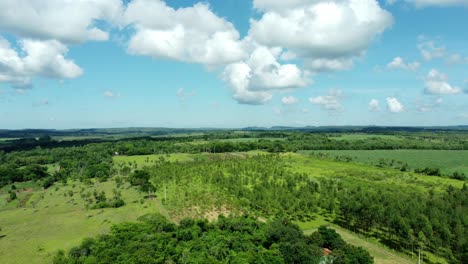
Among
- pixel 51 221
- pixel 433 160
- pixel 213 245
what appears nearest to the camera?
pixel 213 245

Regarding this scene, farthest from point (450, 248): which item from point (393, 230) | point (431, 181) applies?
point (431, 181)

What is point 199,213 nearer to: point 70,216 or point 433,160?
point 70,216

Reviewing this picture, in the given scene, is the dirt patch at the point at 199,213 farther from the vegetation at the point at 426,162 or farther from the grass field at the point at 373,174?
the vegetation at the point at 426,162

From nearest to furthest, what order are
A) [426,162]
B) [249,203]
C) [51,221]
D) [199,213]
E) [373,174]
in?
[199,213]
[51,221]
[249,203]
[373,174]
[426,162]

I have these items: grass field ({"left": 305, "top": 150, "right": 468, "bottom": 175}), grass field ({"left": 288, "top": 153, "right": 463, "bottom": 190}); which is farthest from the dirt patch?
grass field ({"left": 305, "top": 150, "right": 468, "bottom": 175})

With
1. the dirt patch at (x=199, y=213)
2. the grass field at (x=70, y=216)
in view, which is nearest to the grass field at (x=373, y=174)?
the grass field at (x=70, y=216)

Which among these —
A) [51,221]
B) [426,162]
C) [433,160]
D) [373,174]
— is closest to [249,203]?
[51,221]

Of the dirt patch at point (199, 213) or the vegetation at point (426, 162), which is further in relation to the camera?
the vegetation at point (426, 162)

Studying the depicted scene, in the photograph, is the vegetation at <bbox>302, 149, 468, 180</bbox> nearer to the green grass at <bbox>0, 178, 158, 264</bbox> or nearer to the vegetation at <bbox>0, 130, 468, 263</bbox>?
the vegetation at <bbox>0, 130, 468, 263</bbox>
